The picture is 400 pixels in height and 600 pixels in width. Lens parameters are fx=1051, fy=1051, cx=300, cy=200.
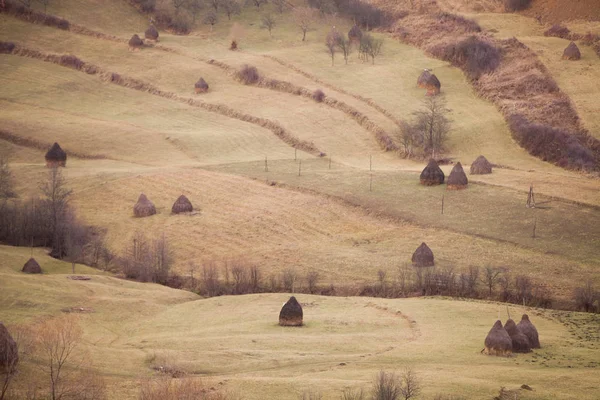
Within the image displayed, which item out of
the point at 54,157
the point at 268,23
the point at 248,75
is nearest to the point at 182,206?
the point at 54,157

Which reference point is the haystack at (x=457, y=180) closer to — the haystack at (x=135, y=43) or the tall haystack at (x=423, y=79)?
the tall haystack at (x=423, y=79)

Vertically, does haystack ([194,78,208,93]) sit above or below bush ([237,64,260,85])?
below

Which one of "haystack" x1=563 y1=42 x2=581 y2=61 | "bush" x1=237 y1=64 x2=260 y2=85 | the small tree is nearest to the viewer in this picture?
"haystack" x1=563 y1=42 x2=581 y2=61

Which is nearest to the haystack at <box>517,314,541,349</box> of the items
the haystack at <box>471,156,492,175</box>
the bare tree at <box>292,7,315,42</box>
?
the haystack at <box>471,156,492,175</box>

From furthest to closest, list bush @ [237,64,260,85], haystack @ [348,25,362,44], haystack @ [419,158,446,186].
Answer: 1. haystack @ [348,25,362,44]
2. bush @ [237,64,260,85]
3. haystack @ [419,158,446,186]

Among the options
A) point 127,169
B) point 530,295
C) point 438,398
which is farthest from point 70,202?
point 438,398

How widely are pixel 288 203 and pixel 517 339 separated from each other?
116 ft

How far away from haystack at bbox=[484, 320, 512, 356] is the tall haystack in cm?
6491

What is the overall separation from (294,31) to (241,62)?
1327 centimetres

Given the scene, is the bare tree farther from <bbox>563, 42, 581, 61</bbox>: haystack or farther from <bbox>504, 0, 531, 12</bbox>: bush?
<bbox>563, 42, 581, 61</bbox>: haystack

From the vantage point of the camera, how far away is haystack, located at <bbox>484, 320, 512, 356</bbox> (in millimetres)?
51312

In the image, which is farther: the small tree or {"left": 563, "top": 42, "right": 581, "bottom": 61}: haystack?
the small tree

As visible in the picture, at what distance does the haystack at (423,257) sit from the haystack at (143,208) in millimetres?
24295

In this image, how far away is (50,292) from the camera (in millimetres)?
61688
